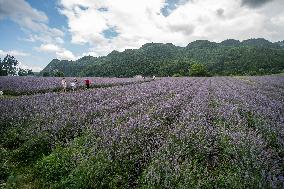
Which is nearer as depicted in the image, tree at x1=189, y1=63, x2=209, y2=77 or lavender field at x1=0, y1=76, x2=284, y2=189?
lavender field at x1=0, y1=76, x2=284, y2=189

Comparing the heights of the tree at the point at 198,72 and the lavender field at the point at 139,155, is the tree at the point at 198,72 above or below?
below

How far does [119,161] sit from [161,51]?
174 m

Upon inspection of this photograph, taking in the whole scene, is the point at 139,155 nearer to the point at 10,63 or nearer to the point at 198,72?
the point at 198,72

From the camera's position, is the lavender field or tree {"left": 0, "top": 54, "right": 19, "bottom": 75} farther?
tree {"left": 0, "top": 54, "right": 19, "bottom": 75}

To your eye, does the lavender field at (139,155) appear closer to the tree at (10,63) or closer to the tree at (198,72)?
the tree at (198,72)

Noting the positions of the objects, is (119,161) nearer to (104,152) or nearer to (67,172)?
(104,152)

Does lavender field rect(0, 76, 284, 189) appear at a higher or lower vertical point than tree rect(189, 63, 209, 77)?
higher

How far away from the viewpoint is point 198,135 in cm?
691

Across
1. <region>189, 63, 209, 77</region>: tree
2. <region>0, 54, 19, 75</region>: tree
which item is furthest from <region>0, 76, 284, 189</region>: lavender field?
<region>0, 54, 19, 75</region>: tree

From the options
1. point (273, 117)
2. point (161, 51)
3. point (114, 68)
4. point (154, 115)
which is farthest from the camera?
point (161, 51)

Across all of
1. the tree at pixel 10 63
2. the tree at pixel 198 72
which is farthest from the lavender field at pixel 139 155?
the tree at pixel 10 63

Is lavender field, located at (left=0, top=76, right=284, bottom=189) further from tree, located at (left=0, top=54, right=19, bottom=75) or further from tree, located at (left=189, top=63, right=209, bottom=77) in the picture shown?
tree, located at (left=0, top=54, right=19, bottom=75)

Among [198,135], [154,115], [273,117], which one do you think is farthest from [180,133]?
[273,117]

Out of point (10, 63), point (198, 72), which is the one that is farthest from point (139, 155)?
point (10, 63)
